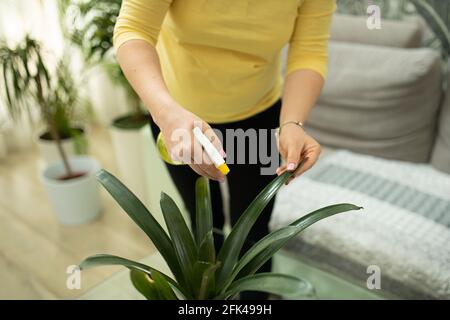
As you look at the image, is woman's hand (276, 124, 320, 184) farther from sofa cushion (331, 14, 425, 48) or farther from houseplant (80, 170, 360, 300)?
sofa cushion (331, 14, 425, 48)

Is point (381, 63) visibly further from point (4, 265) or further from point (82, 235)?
point (4, 265)

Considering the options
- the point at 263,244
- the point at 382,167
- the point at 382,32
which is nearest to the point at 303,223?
the point at 263,244

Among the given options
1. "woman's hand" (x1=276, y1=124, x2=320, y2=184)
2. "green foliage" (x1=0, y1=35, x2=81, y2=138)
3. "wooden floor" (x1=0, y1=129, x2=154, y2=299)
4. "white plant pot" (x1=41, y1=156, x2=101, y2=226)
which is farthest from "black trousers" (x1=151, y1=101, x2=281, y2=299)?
"white plant pot" (x1=41, y1=156, x2=101, y2=226)

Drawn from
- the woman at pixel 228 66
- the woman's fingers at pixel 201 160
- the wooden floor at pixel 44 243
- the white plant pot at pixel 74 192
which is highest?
the woman at pixel 228 66

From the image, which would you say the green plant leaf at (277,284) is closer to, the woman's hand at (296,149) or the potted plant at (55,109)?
the woman's hand at (296,149)

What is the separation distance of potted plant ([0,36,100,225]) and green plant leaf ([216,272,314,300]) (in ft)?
4.55

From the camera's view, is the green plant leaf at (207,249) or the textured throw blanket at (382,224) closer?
the green plant leaf at (207,249)

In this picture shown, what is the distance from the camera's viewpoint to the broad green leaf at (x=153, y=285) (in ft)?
2.48

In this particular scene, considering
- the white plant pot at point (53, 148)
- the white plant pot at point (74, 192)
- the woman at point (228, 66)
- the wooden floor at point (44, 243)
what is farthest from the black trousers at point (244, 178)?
the white plant pot at point (53, 148)

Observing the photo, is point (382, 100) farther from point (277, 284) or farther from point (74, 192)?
point (74, 192)

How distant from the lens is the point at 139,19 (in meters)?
0.81

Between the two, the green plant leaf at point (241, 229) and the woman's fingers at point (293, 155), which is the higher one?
the woman's fingers at point (293, 155)

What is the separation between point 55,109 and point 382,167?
1.52 metres

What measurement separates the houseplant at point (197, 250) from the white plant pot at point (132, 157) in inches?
50.9
